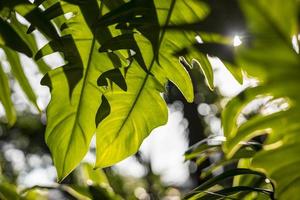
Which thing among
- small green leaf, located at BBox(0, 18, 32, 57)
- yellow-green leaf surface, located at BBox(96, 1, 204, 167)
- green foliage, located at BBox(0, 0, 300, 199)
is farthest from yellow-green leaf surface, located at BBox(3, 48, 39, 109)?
small green leaf, located at BBox(0, 18, 32, 57)

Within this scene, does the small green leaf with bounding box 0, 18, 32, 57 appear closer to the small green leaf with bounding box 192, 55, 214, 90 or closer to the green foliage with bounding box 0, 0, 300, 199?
the green foliage with bounding box 0, 0, 300, 199

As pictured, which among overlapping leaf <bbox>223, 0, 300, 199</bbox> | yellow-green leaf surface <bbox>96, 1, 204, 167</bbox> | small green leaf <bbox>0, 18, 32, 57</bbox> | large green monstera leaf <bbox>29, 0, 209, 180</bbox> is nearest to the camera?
overlapping leaf <bbox>223, 0, 300, 199</bbox>

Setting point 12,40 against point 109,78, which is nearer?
point 12,40

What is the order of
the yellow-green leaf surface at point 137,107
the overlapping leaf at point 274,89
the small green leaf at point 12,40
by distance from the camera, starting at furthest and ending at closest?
1. the yellow-green leaf surface at point 137,107
2. the small green leaf at point 12,40
3. the overlapping leaf at point 274,89

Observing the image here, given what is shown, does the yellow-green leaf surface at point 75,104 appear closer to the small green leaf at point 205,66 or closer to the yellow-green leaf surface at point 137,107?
the yellow-green leaf surface at point 137,107

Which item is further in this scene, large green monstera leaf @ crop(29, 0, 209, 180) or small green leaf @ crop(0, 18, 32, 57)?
large green monstera leaf @ crop(29, 0, 209, 180)

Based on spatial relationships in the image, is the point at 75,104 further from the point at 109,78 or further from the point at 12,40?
the point at 12,40

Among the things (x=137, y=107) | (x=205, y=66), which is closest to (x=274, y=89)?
(x=205, y=66)

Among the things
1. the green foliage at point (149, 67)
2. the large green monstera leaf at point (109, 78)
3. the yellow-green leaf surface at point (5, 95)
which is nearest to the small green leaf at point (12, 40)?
the green foliage at point (149, 67)

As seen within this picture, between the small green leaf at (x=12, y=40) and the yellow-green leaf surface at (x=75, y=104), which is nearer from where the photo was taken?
the small green leaf at (x=12, y=40)

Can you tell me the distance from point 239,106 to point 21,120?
675cm

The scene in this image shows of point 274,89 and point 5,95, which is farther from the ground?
point 274,89

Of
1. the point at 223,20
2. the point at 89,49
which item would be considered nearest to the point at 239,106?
the point at 223,20

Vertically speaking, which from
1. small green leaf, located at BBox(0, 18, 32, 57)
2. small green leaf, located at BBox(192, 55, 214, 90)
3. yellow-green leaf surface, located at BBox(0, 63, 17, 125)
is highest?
small green leaf, located at BBox(192, 55, 214, 90)
